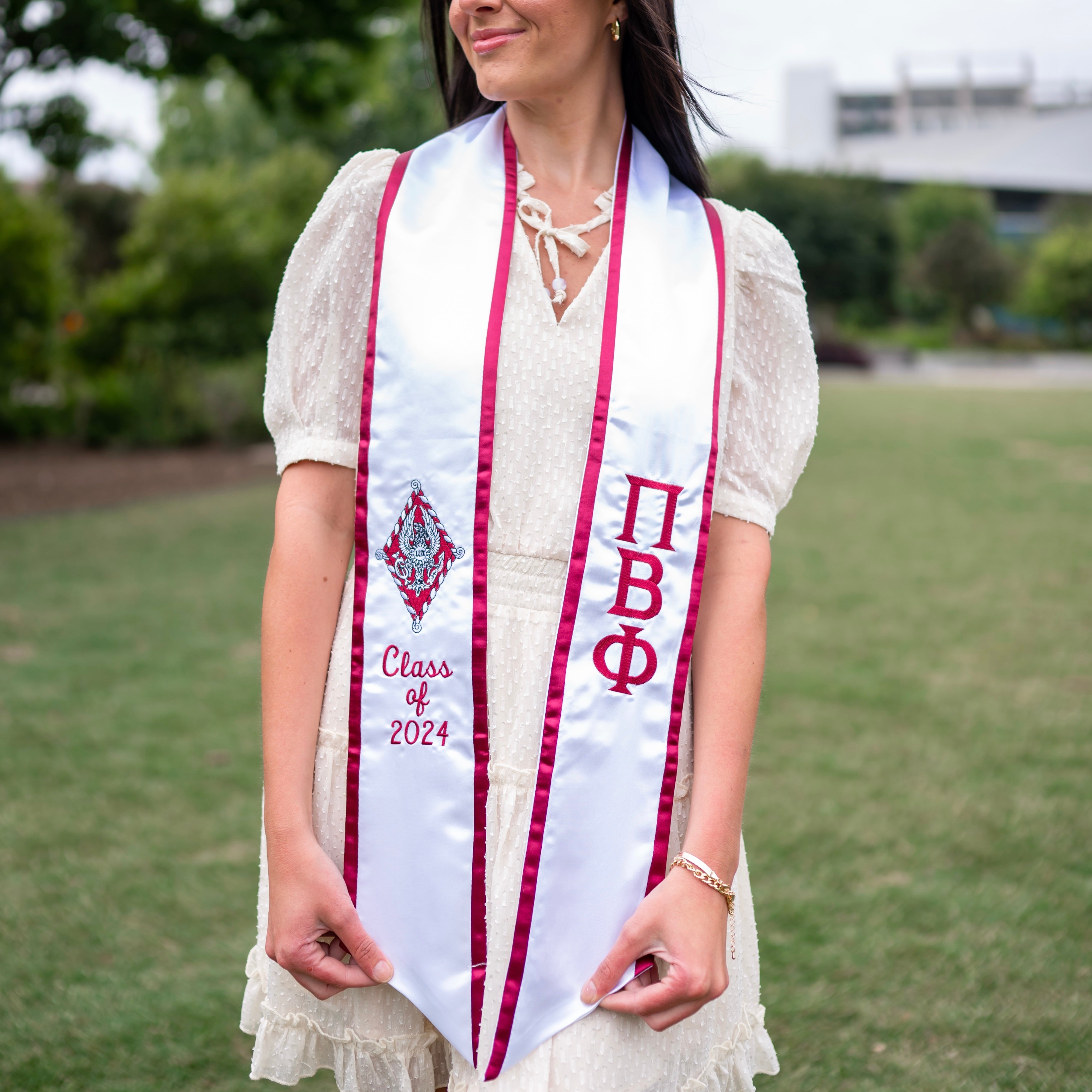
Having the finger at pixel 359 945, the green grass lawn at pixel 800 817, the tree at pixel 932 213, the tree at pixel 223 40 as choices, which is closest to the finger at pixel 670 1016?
the finger at pixel 359 945

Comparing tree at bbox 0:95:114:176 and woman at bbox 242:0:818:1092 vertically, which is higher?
tree at bbox 0:95:114:176

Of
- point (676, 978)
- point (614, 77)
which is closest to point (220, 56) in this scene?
point (614, 77)

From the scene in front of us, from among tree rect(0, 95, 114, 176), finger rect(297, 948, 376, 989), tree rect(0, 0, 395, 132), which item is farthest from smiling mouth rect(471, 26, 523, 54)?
tree rect(0, 95, 114, 176)

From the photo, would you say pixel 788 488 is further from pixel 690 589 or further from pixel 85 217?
pixel 85 217

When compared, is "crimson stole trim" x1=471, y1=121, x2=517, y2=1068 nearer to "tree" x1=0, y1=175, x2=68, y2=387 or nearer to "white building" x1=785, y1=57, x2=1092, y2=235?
"tree" x1=0, y1=175, x2=68, y2=387

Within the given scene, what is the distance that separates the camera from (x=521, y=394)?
130 centimetres

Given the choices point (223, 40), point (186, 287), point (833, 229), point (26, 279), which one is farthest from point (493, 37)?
point (833, 229)

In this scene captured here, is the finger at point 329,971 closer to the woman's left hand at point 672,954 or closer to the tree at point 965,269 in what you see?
the woman's left hand at point 672,954

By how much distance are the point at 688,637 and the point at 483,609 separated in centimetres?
22

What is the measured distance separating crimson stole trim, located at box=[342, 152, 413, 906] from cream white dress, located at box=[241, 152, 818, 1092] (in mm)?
18

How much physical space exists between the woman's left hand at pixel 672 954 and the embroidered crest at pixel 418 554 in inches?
15.2

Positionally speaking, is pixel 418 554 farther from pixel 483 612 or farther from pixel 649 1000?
pixel 649 1000

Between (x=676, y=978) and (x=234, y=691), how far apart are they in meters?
4.04

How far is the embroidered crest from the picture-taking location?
132 centimetres
